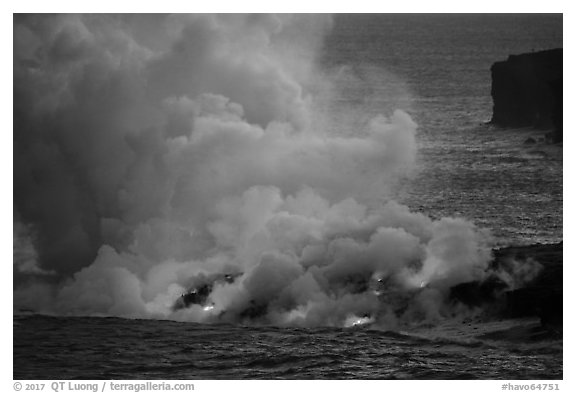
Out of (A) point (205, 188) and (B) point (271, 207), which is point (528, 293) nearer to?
(B) point (271, 207)

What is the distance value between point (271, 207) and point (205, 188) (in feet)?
3.83

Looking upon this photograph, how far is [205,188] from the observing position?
29781 mm

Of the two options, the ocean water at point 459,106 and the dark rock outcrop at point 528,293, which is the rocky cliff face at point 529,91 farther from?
the dark rock outcrop at point 528,293

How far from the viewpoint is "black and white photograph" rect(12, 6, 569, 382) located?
93.2 feet

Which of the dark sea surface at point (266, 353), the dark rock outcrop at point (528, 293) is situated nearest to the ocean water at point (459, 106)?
the dark rock outcrop at point (528, 293)

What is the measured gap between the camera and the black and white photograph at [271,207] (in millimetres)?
28406

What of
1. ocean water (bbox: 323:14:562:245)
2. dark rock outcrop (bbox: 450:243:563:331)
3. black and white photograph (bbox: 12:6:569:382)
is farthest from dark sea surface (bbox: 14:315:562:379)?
ocean water (bbox: 323:14:562:245)

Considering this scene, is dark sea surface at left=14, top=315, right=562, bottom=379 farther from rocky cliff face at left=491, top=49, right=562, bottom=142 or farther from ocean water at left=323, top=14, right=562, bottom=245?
rocky cliff face at left=491, top=49, right=562, bottom=142

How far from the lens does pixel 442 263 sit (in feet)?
96.2

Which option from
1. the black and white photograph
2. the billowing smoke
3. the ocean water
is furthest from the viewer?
the ocean water

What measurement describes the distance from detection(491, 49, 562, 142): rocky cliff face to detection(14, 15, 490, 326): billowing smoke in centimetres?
190

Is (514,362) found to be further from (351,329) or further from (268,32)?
(268,32)

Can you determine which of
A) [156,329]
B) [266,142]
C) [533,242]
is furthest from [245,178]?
[533,242]

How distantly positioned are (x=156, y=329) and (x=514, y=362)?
Answer: 582cm
